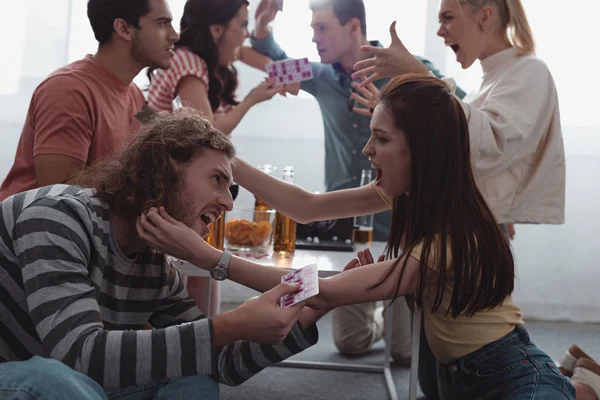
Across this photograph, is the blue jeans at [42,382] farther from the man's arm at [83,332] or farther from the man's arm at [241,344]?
the man's arm at [241,344]

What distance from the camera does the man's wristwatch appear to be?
1401 millimetres

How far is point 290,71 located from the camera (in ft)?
8.70

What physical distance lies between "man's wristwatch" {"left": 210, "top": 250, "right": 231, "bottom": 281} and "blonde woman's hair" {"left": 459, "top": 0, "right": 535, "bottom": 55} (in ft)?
3.94

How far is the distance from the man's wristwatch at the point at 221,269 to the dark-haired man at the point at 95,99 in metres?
0.42

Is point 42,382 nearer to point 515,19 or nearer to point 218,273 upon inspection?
point 218,273

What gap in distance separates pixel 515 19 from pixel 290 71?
2.86 ft

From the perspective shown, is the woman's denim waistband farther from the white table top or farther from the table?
the white table top

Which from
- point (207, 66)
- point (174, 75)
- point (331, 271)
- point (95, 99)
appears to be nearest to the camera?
point (331, 271)

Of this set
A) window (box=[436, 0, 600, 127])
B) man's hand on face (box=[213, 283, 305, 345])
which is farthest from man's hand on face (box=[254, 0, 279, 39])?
man's hand on face (box=[213, 283, 305, 345])

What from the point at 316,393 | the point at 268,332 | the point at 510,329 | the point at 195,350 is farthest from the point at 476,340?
the point at 316,393

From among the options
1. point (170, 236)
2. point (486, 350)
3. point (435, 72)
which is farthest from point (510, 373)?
point (435, 72)

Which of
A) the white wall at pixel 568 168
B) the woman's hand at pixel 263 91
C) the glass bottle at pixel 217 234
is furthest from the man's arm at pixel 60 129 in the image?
the white wall at pixel 568 168

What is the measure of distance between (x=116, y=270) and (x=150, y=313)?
154mm

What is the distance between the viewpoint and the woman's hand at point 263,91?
2.67m
